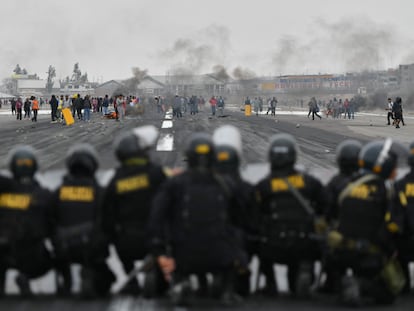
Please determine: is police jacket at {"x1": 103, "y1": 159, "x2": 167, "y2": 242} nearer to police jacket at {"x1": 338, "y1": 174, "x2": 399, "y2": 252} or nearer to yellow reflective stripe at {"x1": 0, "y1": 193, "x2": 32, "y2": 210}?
yellow reflective stripe at {"x1": 0, "y1": 193, "x2": 32, "y2": 210}

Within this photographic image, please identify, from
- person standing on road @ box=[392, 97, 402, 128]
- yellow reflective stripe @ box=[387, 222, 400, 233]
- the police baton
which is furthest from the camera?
person standing on road @ box=[392, 97, 402, 128]

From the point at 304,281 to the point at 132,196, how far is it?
5.57ft

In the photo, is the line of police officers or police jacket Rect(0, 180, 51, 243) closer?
the line of police officers

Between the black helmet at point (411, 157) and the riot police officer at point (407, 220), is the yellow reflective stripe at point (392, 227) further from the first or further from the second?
the black helmet at point (411, 157)

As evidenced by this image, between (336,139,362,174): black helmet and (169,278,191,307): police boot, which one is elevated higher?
(336,139,362,174): black helmet

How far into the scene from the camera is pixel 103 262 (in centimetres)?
554

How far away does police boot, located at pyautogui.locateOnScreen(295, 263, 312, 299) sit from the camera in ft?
17.5

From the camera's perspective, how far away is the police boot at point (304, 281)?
17.5 ft

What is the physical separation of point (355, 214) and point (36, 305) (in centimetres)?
291

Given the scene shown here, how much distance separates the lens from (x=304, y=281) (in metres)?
5.32

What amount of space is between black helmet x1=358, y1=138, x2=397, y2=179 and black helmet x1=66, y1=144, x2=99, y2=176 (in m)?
2.42

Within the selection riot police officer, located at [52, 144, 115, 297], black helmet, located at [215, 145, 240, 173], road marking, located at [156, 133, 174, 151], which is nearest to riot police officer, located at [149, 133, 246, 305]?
black helmet, located at [215, 145, 240, 173]

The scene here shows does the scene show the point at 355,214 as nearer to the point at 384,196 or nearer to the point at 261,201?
the point at 384,196

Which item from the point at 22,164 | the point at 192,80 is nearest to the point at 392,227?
the point at 22,164
